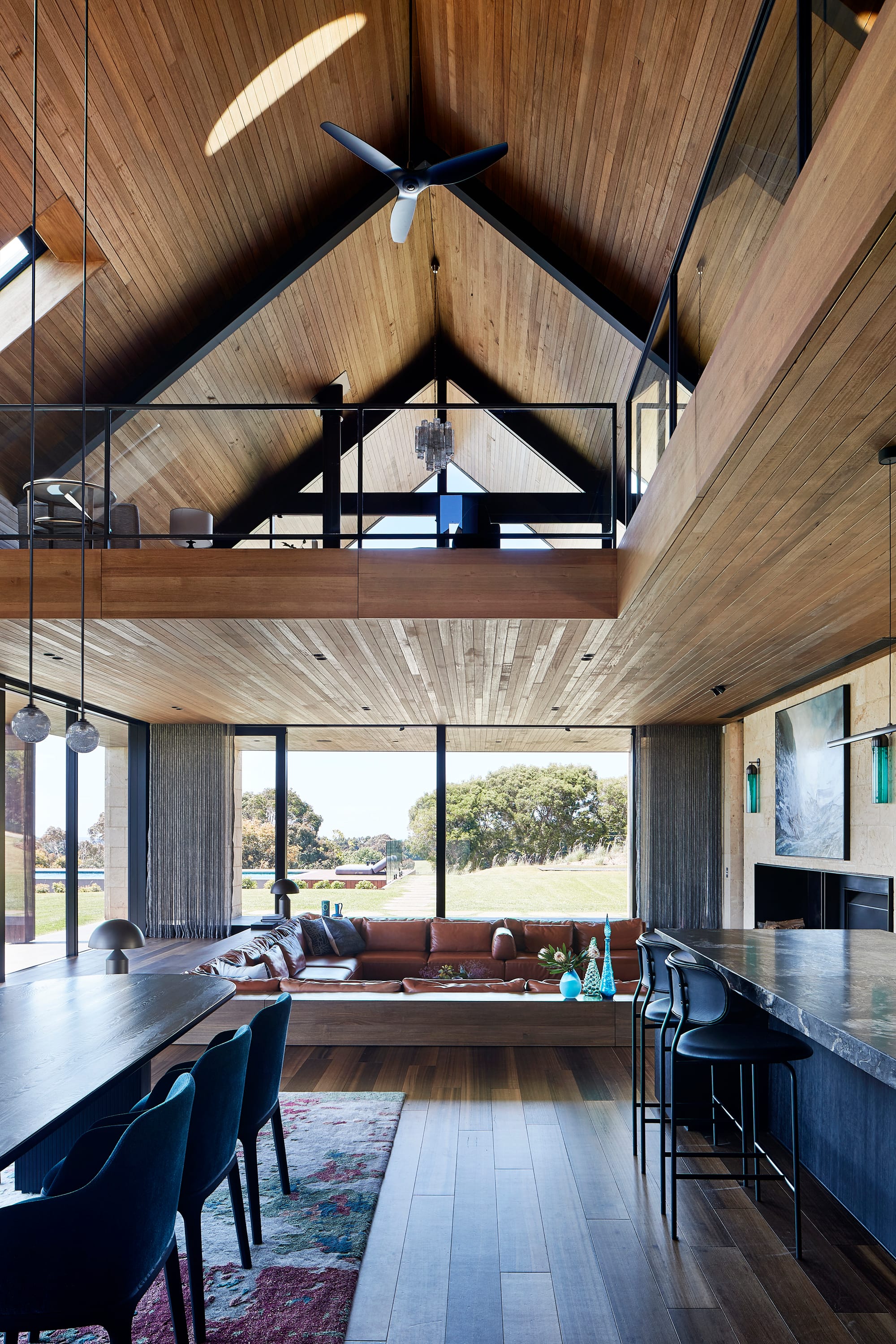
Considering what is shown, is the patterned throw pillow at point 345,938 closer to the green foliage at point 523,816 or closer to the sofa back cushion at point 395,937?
the sofa back cushion at point 395,937

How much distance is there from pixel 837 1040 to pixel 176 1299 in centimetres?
187

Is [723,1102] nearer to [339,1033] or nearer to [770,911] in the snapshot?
[339,1033]

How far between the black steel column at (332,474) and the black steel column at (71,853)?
5005 mm

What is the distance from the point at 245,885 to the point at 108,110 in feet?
30.1

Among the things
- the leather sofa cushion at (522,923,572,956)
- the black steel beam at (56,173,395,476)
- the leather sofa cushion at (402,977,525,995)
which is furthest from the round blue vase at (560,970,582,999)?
the black steel beam at (56,173,395,476)

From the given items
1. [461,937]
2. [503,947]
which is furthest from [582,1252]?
[461,937]

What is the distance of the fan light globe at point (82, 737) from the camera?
415cm

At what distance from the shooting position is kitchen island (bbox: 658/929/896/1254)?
256cm

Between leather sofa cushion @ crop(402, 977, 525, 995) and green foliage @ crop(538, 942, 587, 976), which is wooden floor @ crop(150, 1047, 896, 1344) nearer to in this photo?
leather sofa cushion @ crop(402, 977, 525, 995)

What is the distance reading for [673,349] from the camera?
402cm

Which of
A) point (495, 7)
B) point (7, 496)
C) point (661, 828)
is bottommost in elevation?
point (661, 828)

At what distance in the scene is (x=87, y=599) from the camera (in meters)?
5.77

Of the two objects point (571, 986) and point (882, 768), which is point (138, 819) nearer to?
point (571, 986)

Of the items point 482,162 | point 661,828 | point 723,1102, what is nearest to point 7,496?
point 482,162
